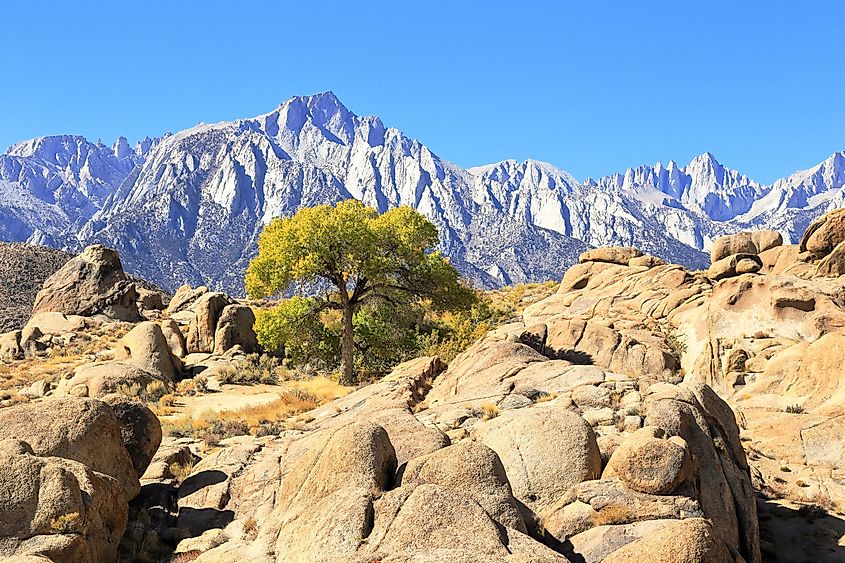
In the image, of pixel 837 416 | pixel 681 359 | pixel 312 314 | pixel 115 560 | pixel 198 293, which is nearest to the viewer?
pixel 115 560

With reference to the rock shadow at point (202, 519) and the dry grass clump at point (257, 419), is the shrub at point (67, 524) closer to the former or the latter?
the rock shadow at point (202, 519)

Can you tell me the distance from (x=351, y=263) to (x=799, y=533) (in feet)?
69.0

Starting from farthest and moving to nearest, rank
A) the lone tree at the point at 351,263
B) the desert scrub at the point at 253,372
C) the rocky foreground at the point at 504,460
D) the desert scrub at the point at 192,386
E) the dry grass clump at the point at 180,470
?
the desert scrub at the point at 253,372 < the desert scrub at the point at 192,386 < the lone tree at the point at 351,263 < the dry grass clump at the point at 180,470 < the rocky foreground at the point at 504,460

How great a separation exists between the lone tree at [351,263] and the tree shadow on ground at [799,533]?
1884 cm

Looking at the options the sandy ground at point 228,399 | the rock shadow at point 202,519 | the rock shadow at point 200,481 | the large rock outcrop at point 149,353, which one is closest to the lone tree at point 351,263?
the sandy ground at point 228,399

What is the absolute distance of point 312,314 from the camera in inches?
1312

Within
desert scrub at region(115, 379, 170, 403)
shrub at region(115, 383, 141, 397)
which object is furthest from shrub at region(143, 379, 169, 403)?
shrub at region(115, 383, 141, 397)

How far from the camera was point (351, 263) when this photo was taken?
31797mm

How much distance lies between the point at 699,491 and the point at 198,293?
2120 inches

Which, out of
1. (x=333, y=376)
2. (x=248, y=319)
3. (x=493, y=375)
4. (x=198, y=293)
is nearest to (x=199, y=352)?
(x=248, y=319)

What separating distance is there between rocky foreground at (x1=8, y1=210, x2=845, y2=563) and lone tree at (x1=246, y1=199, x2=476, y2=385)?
515 centimetres

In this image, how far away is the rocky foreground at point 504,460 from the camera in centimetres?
966

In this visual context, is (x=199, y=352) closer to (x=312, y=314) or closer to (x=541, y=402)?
(x=312, y=314)

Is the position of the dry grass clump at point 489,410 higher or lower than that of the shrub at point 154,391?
lower
